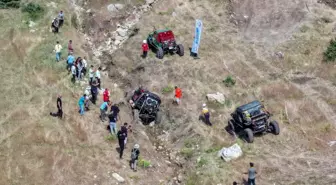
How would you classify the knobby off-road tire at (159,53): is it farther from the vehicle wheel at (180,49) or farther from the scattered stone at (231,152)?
the scattered stone at (231,152)

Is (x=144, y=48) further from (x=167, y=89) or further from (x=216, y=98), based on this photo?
(x=216, y=98)

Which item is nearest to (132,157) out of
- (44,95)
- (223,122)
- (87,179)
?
(87,179)

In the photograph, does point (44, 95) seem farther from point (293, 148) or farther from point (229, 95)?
point (293, 148)

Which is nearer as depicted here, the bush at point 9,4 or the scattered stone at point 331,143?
the scattered stone at point 331,143

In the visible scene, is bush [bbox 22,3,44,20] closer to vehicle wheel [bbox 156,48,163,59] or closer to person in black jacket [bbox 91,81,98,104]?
vehicle wheel [bbox 156,48,163,59]

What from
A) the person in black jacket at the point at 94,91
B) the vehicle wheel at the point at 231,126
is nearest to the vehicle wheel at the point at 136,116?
the person in black jacket at the point at 94,91

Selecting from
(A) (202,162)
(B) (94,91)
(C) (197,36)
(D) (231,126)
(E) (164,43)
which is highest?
(C) (197,36)

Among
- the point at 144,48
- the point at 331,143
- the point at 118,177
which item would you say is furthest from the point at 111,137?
the point at 331,143
